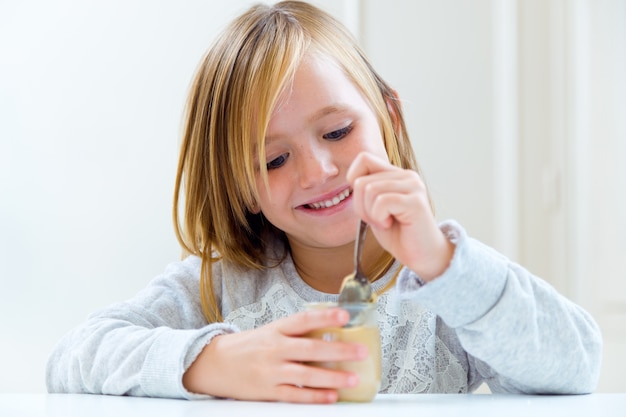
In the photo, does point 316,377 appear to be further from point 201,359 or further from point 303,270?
point 303,270

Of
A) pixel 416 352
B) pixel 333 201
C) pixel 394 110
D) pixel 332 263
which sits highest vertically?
pixel 394 110

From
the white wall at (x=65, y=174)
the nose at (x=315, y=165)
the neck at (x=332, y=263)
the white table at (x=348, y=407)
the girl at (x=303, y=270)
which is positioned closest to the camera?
the white table at (x=348, y=407)

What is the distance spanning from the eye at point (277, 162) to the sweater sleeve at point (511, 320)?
1.14 ft

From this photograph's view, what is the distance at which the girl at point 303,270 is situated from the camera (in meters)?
0.86

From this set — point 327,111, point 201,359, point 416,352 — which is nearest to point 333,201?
point 327,111

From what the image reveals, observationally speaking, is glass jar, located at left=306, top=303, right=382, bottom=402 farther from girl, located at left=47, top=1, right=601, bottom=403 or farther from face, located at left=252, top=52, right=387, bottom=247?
face, located at left=252, top=52, right=387, bottom=247

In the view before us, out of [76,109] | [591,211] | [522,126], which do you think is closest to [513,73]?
[522,126]

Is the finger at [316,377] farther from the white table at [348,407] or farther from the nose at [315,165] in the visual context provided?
the nose at [315,165]

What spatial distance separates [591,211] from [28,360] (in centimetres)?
135

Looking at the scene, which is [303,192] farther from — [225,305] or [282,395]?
[282,395]

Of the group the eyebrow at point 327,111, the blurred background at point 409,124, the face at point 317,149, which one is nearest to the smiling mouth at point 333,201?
the face at point 317,149

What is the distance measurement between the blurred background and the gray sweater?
0.67 m

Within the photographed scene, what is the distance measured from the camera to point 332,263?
4.35 ft

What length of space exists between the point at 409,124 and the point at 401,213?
4.04ft
